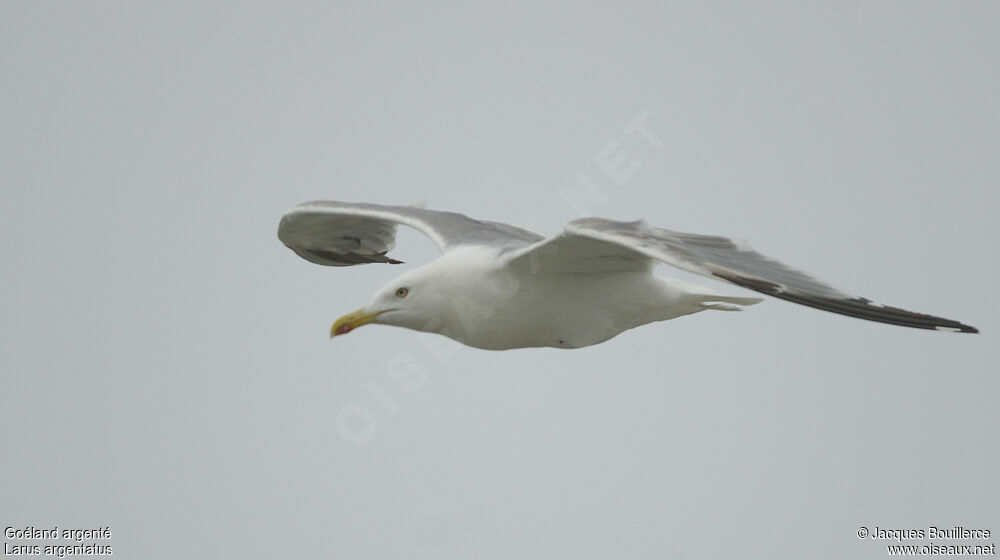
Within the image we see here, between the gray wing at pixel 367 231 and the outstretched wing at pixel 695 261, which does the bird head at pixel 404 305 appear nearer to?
the gray wing at pixel 367 231

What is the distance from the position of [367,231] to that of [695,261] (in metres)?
4.20

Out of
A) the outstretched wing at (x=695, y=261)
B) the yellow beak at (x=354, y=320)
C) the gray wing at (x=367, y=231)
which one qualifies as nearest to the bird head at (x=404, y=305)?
the yellow beak at (x=354, y=320)

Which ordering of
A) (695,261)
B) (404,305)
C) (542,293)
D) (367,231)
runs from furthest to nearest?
(367,231), (404,305), (542,293), (695,261)

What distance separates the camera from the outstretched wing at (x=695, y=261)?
18.2 feet

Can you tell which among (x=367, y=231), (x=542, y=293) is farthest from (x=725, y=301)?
(x=367, y=231)

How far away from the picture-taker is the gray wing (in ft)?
25.0

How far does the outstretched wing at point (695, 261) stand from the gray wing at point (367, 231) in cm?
59

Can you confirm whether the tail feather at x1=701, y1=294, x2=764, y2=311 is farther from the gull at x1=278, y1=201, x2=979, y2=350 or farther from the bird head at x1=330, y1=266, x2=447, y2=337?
the bird head at x1=330, y1=266, x2=447, y2=337

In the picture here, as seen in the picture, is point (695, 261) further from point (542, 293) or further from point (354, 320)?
point (354, 320)

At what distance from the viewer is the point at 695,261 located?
5645 millimetres

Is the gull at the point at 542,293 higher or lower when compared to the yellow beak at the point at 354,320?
higher

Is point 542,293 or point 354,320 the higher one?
point 542,293

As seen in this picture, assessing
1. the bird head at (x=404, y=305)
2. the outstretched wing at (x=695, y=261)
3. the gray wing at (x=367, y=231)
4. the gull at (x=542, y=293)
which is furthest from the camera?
the gray wing at (x=367, y=231)

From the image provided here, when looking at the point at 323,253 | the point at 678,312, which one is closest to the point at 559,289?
the point at 678,312
